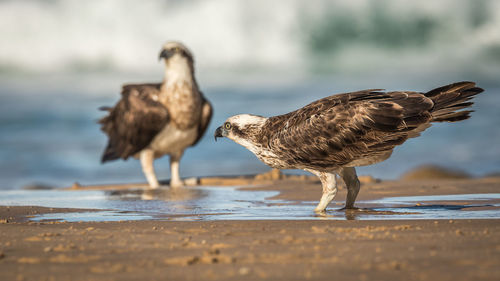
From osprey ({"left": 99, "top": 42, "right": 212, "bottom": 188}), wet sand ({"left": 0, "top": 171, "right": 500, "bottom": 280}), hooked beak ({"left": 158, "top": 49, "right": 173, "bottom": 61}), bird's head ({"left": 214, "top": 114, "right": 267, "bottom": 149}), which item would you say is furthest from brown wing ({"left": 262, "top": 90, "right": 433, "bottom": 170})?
hooked beak ({"left": 158, "top": 49, "right": 173, "bottom": 61})

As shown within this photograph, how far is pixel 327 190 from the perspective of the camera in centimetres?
791

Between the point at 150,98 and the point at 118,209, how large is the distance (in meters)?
5.70

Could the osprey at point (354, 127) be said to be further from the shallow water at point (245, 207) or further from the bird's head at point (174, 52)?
the bird's head at point (174, 52)

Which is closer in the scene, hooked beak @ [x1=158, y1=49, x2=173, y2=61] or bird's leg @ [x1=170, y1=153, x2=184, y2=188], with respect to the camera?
hooked beak @ [x1=158, y1=49, x2=173, y2=61]

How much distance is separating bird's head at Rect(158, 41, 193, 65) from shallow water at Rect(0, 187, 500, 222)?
3.60m

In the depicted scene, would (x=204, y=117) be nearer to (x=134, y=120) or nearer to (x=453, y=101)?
(x=134, y=120)

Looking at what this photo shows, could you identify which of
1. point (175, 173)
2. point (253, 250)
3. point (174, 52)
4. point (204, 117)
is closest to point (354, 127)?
point (253, 250)

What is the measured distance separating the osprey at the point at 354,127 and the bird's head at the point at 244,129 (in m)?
0.28

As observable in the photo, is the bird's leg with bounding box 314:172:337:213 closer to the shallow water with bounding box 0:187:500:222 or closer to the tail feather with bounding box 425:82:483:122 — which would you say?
the shallow water with bounding box 0:187:500:222

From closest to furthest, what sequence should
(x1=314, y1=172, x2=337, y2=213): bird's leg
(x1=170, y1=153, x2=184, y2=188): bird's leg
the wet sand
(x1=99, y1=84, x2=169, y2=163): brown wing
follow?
the wet sand → (x1=314, y1=172, x2=337, y2=213): bird's leg → (x1=99, y1=84, x2=169, y2=163): brown wing → (x1=170, y1=153, x2=184, y2=188): bird's leg

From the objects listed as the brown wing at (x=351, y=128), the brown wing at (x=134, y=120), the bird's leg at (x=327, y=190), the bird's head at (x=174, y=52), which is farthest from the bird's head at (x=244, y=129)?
the bird's head at (x=174, y=52)

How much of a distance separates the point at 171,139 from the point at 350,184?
21.8ft

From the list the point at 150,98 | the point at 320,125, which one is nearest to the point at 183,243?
the point at 320,125

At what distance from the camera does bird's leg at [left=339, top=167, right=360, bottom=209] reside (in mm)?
8203
